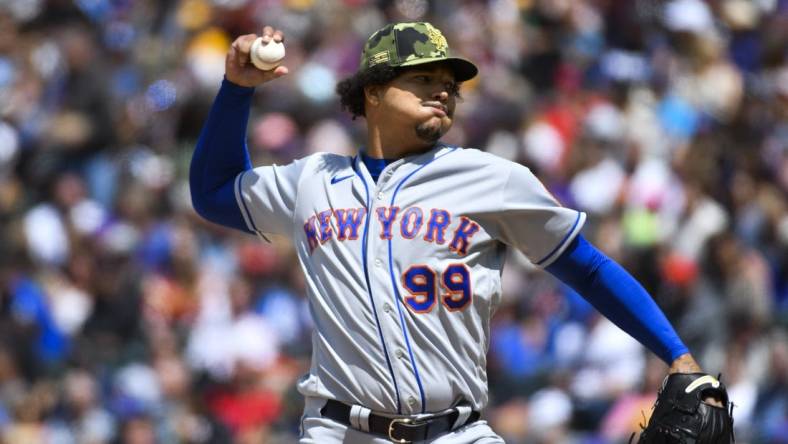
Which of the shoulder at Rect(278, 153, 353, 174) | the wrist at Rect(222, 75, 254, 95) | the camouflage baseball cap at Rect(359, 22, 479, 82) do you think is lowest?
the shoulder at Rect(278, 153, 353, 174)

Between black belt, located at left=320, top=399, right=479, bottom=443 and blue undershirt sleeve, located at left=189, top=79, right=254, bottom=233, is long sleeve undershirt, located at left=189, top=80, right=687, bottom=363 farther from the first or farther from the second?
black belt, located at left=320, top=399, right=479, bottom=443

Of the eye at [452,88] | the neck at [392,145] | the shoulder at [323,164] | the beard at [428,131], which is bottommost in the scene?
the shoulder at [323,164]

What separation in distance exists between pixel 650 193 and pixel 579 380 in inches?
60.2

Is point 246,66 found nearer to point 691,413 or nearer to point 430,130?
point 430,130

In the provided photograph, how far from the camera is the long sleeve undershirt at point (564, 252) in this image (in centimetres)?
401

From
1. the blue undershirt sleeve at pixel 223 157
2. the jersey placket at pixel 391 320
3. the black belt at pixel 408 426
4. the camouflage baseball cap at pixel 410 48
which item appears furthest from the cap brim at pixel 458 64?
the black belt at pixel 408 426

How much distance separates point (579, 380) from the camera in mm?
8203

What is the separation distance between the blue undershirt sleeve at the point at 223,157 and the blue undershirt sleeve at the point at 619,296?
1055 millimetres

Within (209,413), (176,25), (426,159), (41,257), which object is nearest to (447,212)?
(426,159)

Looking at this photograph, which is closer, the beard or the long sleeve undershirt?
the long sleeve undershirt

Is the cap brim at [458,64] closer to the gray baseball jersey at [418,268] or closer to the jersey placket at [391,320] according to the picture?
the gray baseball jersey at [418,268]

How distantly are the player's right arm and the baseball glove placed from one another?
138 centimetres

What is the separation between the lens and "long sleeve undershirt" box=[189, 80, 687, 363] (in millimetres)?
4012

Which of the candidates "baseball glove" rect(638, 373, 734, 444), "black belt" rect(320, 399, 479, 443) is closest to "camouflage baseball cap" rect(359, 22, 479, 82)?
"black belt" rect(320, 399, 479, 443)
